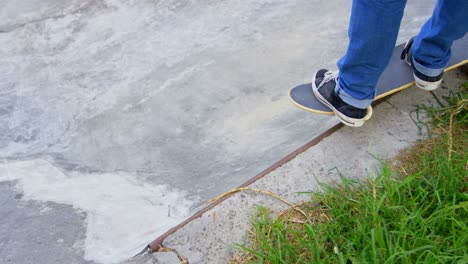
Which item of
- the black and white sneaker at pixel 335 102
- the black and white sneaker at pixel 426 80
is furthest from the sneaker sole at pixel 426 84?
the black and white sneaker at pixel 335 102

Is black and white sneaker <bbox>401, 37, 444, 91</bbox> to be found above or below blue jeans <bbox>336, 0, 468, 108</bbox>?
below

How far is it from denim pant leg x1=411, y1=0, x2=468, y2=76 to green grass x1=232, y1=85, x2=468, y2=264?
0.36 meters

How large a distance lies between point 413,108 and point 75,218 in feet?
4.33

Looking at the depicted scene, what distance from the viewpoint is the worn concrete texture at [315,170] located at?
152cm

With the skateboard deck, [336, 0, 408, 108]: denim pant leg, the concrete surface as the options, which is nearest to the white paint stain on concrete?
the concrete surface

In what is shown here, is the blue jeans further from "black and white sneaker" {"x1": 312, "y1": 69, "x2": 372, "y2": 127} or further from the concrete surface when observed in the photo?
the concrete surface

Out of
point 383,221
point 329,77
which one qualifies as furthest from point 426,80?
point 383,221

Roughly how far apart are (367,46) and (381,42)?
0.14ft

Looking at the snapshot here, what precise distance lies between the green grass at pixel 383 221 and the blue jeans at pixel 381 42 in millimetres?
300

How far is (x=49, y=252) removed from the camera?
1602 mm

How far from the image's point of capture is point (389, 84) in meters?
1.95

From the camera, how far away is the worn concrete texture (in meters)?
1.52

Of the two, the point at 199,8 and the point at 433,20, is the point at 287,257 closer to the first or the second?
the point at 433,20

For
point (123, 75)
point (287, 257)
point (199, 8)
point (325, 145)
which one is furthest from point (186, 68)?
point (287, 257)
